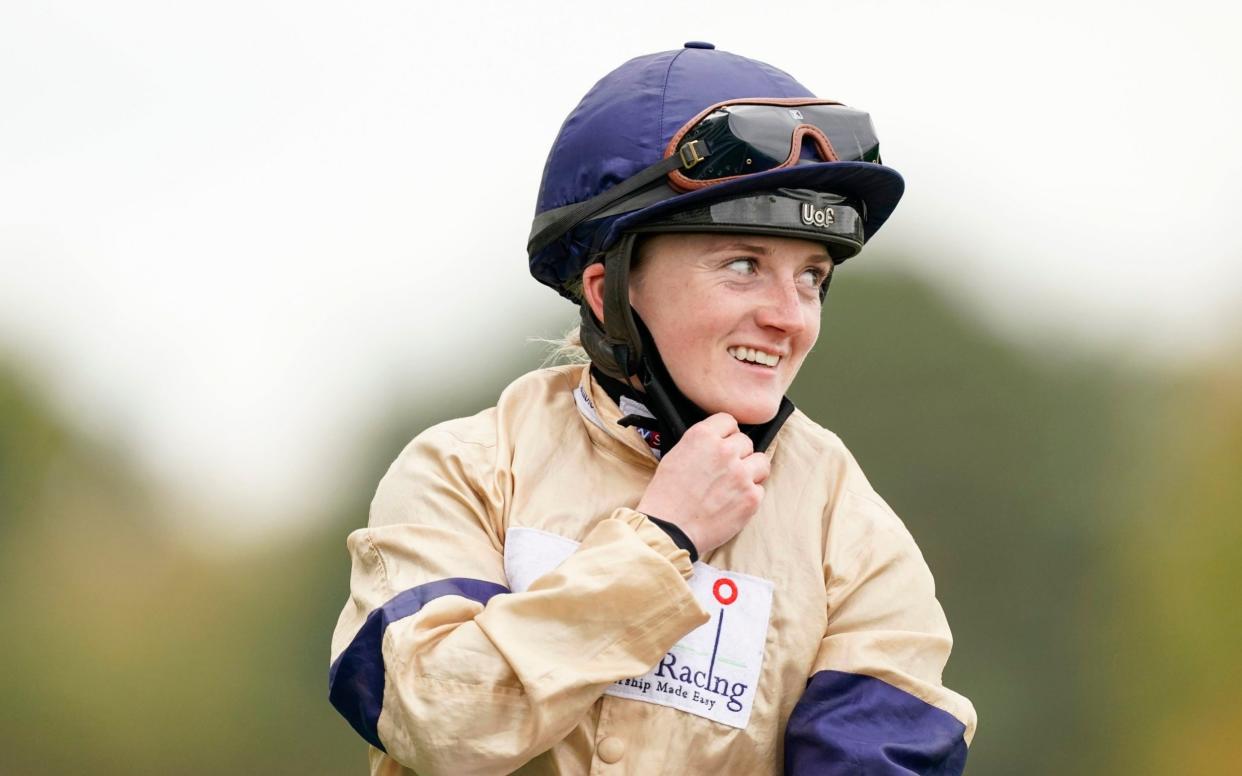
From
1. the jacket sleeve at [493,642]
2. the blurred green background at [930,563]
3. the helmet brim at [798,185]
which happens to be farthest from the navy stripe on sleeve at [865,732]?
the blurred green background at [930,563]

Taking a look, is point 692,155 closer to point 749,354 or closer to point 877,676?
point 749,354

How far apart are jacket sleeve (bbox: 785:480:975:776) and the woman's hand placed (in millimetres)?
232

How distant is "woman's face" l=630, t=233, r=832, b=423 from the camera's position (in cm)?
318

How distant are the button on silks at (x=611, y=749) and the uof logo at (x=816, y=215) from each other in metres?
1.03

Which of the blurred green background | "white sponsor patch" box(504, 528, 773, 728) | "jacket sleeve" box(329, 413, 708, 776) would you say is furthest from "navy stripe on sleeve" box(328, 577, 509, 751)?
the blurred green background

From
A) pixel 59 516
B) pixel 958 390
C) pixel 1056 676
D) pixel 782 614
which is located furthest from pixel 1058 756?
pixel 782 614

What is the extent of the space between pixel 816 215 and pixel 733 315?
250 millimetres

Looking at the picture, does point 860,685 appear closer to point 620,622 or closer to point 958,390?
point 620,622

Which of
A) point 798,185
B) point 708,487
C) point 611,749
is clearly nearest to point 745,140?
point 798,185

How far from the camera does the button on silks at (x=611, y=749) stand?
302cm

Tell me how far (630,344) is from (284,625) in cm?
1649

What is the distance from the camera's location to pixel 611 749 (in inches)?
119

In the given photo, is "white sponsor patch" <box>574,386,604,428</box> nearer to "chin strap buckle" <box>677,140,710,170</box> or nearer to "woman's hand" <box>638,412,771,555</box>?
"woman's hand" <box>638,412,771,555</box>

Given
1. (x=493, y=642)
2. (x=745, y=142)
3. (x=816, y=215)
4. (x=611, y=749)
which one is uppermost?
(x=745, y=142)
